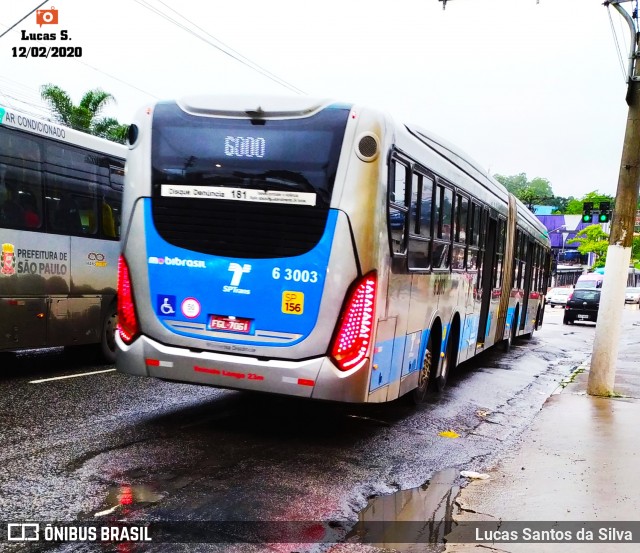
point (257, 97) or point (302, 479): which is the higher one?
point (257, 97)

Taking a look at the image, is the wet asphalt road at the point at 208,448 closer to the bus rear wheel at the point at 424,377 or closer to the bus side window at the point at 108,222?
the bus rear wheel at the point at 424,377

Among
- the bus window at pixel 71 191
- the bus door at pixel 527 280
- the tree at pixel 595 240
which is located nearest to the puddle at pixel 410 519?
the bus window at pixel 71 191

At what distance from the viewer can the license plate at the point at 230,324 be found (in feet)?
21.2

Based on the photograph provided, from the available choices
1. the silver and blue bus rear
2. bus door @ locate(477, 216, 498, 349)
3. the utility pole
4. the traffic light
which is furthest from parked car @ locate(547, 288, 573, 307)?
the silver and blue bus rear

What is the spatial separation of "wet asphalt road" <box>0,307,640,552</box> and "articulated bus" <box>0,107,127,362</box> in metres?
0.69

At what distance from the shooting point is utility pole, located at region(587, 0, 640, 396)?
10156 millimetres

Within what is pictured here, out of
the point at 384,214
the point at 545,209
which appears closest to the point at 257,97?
the point at 384,214

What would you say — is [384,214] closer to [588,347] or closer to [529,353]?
[529,353]

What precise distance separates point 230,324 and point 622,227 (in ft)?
21.4

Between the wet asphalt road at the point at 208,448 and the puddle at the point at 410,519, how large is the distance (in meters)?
0.13

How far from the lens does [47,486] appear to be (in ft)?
16.5

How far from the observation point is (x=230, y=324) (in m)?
6.52

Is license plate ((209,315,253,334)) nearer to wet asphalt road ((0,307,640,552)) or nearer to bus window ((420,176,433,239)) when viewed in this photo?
wet asphalt road ((0,307,640,552))

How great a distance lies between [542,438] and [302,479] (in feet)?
10.9
